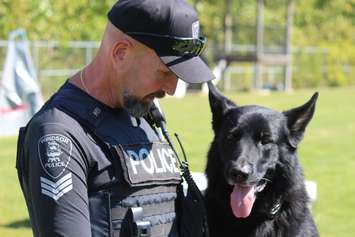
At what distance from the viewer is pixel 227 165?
159 inches

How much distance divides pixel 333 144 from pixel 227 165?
10375 millimetres

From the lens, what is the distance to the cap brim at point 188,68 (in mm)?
2508

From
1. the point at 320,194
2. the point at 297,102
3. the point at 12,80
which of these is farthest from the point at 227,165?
the point at 297,102

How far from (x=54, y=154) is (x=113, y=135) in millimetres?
345

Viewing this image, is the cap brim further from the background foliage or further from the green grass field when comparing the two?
the background foliage

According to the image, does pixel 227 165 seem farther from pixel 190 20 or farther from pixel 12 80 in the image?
pixel 12 80

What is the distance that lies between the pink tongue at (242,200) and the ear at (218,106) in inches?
17.2

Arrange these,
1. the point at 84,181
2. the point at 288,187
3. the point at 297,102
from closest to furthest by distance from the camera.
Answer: the point at 84,181, the point at 288,187, the point at 297,102

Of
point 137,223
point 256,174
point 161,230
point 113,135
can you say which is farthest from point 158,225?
point 256,174

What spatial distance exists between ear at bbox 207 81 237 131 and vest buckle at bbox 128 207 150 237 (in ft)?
5.23

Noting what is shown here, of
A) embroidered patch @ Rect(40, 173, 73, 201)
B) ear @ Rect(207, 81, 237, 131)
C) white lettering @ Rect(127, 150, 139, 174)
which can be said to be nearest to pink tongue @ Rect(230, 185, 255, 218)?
ear @ Rect(207, 81, 237, 131)

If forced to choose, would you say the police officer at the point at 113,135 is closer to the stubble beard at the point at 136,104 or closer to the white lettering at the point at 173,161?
the stubble beard at the point at 136,104

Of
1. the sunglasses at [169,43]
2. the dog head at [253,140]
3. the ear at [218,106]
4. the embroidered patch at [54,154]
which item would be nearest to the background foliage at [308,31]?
the ear at [218,106]

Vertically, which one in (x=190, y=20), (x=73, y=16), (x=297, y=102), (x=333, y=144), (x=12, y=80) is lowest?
(x=297, y=102)
